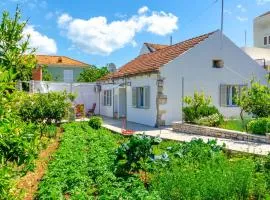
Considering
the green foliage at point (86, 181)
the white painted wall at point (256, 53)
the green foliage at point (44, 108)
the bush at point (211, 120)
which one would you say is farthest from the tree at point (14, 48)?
the white painted wall at point (256, 53)

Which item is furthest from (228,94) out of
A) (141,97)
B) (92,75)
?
(92,75)

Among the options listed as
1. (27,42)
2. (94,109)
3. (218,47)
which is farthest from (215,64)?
(27,42)

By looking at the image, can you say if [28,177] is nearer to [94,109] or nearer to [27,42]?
[27,42]

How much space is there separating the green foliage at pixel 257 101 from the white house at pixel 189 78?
4679 mm

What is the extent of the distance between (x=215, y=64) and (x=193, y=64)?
167 cm

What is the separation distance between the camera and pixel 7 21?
14.9 feet

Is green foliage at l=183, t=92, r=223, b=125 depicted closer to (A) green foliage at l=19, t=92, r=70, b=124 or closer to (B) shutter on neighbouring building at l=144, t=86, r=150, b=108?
(B) shutter on neighbouring building at l=144, t=86, r=150, b=108

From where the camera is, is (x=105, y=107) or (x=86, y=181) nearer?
(x=86, y=181)

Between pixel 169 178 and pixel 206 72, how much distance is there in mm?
16158

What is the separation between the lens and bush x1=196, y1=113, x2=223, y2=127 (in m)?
19.2

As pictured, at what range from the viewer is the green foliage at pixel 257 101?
17.0m

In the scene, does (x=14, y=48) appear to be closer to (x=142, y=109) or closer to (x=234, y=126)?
(x=234, y=126)

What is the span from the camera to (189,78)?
22.0 meters

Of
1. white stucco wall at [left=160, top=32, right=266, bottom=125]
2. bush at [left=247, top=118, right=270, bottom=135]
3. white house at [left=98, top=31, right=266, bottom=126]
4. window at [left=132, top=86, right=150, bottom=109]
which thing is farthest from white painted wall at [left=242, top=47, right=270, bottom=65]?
bush at [left=247, top=118, right=270, bottom=135]
